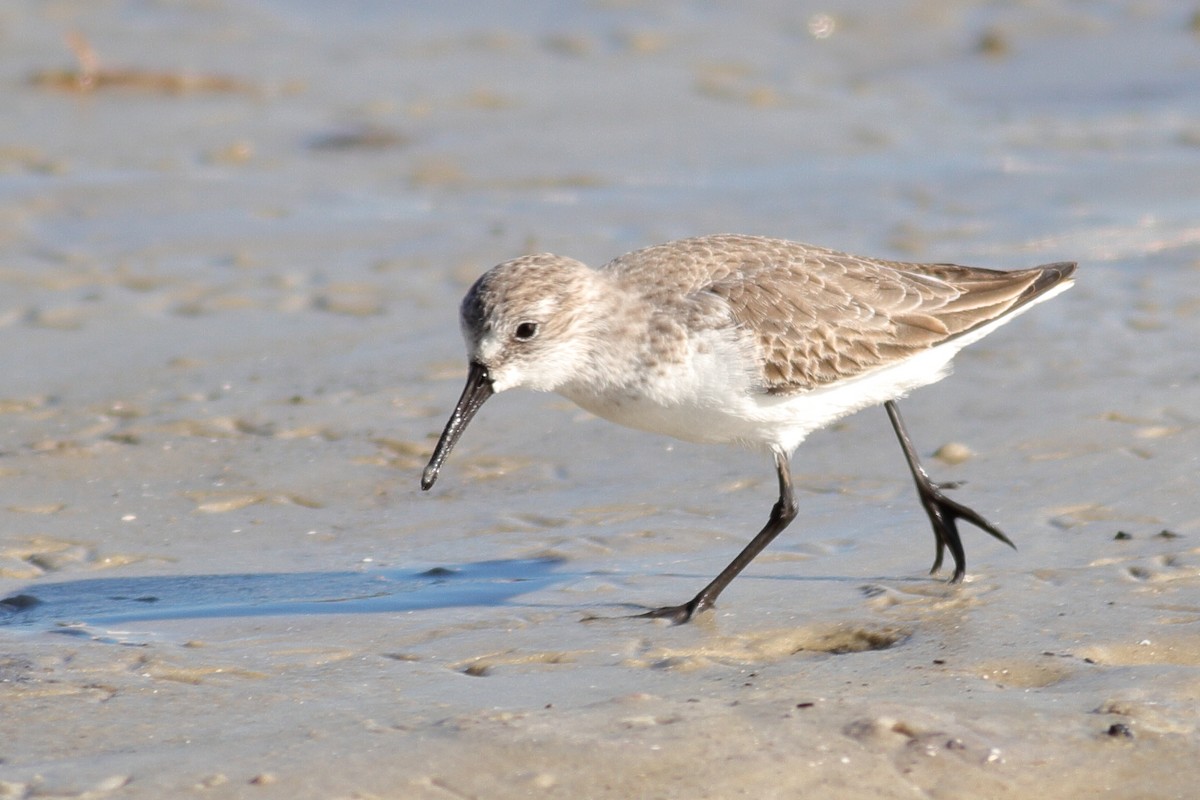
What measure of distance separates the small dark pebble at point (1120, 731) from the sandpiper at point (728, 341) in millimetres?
1483

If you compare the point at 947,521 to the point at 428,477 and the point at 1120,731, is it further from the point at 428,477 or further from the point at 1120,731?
the point at 428,477

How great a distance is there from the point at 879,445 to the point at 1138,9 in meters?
8.44

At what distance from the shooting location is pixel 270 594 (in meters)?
6.18

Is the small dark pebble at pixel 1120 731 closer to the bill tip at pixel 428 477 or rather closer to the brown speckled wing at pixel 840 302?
the brown speckled wing at pixel 840 302

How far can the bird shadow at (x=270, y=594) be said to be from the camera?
596 centimetres

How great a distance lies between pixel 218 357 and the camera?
870 centimetres

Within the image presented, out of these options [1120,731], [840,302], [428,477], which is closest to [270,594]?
[428,477]

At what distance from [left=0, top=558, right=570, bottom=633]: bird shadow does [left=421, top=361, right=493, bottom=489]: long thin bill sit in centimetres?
44

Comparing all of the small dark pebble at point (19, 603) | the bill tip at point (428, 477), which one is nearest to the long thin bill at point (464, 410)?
the bill tip at point (428, 477)

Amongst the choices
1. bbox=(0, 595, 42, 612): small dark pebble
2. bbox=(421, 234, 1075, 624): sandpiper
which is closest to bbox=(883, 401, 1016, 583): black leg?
bbox=(421, 234, 1075, 624): sandpiper

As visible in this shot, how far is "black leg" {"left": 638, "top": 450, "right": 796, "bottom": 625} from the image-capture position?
228 inches

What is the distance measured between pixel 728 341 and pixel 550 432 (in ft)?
6.13

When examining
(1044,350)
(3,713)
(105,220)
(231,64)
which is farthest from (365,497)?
(231,64)

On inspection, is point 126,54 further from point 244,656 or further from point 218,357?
point 244,656
